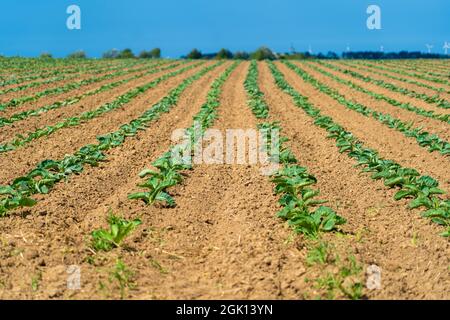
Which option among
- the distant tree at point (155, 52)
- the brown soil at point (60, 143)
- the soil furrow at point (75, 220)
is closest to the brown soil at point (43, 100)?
the brown soil at point (60, 143)

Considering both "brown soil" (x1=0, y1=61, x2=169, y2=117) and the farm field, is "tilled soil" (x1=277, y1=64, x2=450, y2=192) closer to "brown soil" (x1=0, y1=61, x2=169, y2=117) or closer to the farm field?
the farm field

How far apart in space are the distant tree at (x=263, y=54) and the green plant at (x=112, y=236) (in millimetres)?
79038

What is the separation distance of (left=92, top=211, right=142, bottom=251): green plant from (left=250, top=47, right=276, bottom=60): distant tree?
79.0 m

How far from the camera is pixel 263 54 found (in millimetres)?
83188

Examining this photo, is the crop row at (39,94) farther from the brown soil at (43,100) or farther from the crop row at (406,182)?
the crop row at (406,182)

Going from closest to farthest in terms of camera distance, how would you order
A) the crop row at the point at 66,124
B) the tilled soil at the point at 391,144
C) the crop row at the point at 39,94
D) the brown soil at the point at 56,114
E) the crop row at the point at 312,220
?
1. the crop row at the point at 312,220
2. the tilled soil at the point at 391,144
3. the crop row at the point at 66,124
4. the brown soil at the point at 56,114
5. the crop row at the point at 39,94

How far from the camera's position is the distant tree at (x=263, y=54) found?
82.6 meters

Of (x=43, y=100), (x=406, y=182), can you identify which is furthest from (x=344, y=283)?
(x=43, y=100)

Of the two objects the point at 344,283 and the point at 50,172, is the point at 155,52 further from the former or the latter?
the point at 344,283

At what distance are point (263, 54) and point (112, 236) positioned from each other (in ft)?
264

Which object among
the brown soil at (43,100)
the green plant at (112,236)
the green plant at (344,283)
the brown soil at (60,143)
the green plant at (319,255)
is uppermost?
the brown soil at (43,100)
